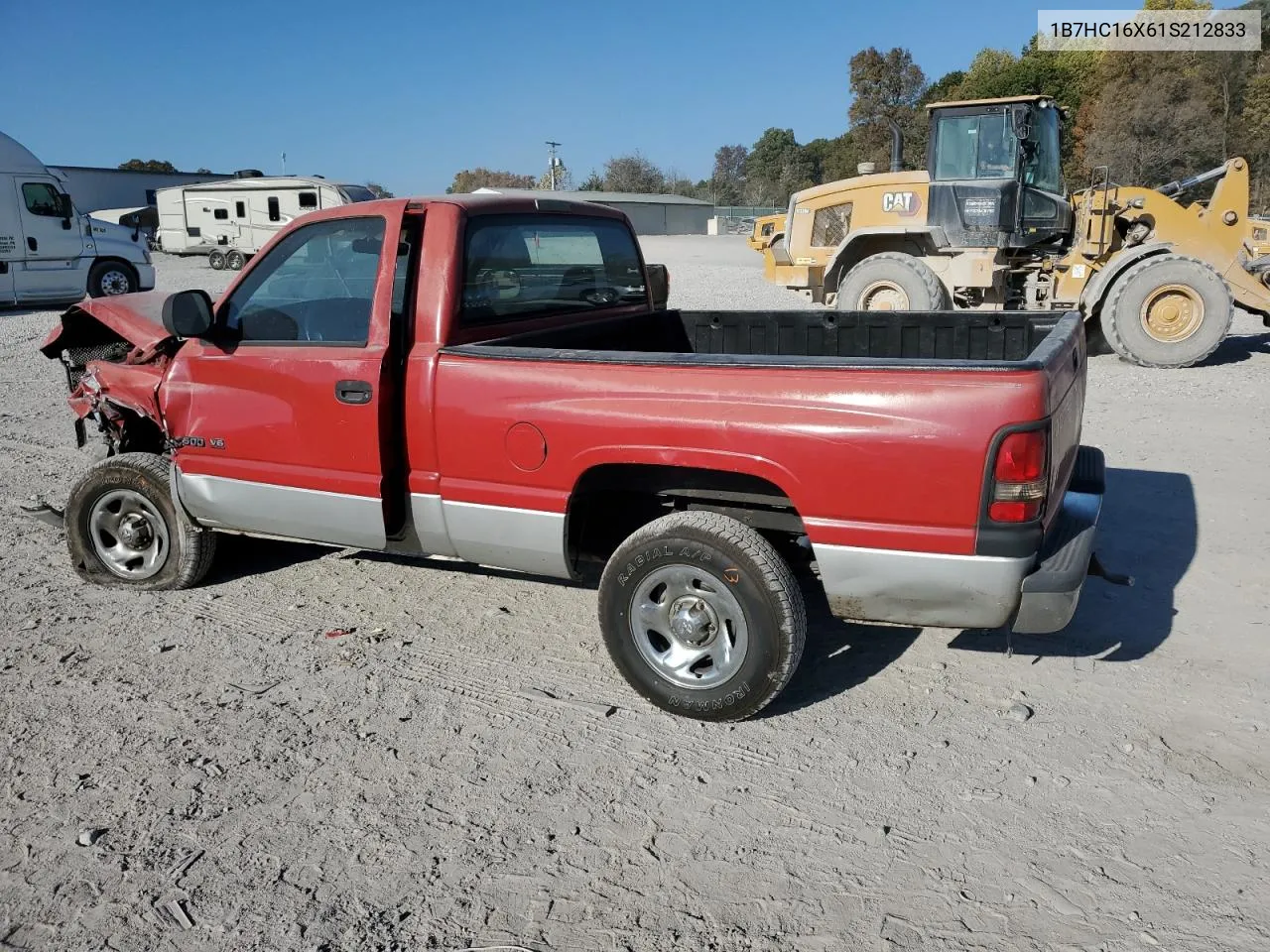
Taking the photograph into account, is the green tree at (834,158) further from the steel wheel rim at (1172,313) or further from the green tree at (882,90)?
the steel wheel rim at (1172,313)

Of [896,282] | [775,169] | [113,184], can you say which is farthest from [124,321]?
[775,169]

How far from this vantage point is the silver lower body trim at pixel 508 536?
12.8 feet

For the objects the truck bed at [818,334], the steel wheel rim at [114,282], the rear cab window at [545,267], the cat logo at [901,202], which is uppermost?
the cat logo at [901,202]

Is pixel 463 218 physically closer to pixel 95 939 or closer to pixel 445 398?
pixel 445 398

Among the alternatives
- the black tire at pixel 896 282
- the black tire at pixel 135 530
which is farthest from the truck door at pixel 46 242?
the black tire at pixel 135 530

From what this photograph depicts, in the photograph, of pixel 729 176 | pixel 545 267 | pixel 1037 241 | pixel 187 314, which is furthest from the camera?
pixel 729 176

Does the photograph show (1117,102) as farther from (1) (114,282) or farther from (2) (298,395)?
(2) (298,395)

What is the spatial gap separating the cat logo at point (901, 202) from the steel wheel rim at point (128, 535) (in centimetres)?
1043

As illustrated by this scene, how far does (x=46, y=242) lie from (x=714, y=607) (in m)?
19.9

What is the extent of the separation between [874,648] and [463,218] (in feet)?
8.42

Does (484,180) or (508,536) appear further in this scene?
(484,180)

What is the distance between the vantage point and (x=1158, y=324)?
11.0 m

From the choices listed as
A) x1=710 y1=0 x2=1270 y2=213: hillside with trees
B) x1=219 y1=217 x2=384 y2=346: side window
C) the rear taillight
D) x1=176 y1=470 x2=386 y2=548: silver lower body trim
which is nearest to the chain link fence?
x1=710 y1=0 x2=1270 y2=213: hillside with trees

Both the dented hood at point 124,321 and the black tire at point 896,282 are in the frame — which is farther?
the black tire at point 896,282
